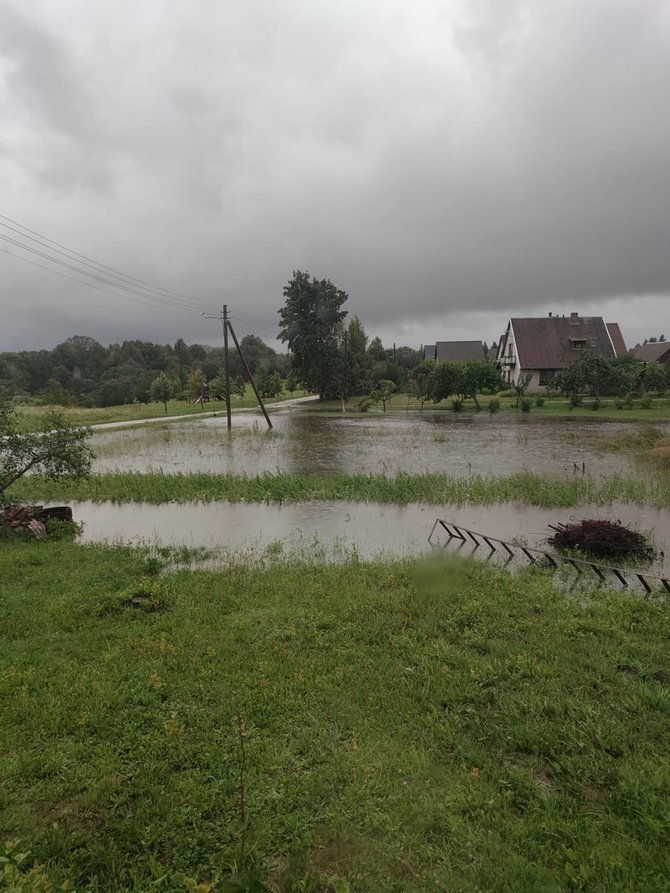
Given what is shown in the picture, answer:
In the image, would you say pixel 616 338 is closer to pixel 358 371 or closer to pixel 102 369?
pixel 358 371

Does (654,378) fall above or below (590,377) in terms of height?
below

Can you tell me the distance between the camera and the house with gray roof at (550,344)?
5381 centimetres

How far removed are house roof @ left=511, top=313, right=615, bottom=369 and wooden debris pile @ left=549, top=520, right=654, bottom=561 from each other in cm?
4835

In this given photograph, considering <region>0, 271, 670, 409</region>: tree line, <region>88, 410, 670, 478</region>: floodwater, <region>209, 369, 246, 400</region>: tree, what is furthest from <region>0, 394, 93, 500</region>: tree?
<region>209, 369, 246, 400</region>: tree

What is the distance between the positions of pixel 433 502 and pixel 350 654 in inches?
326

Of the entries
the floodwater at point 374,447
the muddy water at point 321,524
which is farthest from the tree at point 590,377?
the muddy water at point 321,524

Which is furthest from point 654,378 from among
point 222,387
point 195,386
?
point 195,386

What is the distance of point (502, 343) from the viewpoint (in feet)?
207

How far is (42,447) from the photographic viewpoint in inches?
437

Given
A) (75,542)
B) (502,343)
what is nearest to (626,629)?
(75,542)

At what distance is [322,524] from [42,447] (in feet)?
21.9

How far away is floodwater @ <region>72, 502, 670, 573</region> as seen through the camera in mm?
9984

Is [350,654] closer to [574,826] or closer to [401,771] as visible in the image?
[401,771]

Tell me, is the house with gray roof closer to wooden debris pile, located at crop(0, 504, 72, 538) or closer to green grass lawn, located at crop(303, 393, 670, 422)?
green grass lawn, located at crop(303, 393, 670, 422)
